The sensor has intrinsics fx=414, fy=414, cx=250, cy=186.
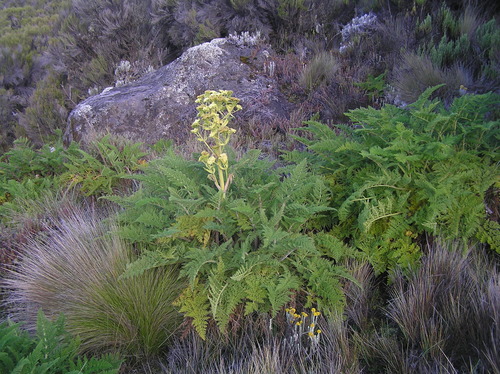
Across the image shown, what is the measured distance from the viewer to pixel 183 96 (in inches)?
241

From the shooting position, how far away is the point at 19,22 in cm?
1453

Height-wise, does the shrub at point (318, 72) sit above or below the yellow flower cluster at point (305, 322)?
below

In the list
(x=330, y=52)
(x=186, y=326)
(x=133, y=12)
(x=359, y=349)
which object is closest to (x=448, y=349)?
(x=359, y=349)

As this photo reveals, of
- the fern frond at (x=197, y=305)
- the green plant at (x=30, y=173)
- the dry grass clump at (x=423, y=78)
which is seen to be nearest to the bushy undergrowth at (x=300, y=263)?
the fern frond at (x=197, y=305)

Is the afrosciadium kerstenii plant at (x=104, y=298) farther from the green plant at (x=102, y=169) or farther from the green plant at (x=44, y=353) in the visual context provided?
the green plant at (x=102, y=169)

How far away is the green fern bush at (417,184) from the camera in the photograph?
8.41 ft

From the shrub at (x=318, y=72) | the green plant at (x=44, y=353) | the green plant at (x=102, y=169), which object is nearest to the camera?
the green plant at (x=44, y=353)

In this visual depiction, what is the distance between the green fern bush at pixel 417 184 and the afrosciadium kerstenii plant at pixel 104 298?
4.11ft

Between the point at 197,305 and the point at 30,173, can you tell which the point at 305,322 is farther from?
the point at 30,173

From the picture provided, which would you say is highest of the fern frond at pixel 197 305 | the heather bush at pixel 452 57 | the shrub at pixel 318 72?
the fern frond at pixel 197 305

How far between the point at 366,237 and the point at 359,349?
0.72 m

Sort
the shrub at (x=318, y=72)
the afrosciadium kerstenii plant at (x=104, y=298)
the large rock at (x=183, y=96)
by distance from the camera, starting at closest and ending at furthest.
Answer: the afrosciadium kerstenii plant at (x=104, y=298), the large rock at (x=183, y=96), the shrub at (x=318, y=72)

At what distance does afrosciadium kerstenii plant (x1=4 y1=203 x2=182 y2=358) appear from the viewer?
2.43 meters

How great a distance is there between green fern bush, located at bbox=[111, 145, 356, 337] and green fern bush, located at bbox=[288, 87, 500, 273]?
0.24 m
